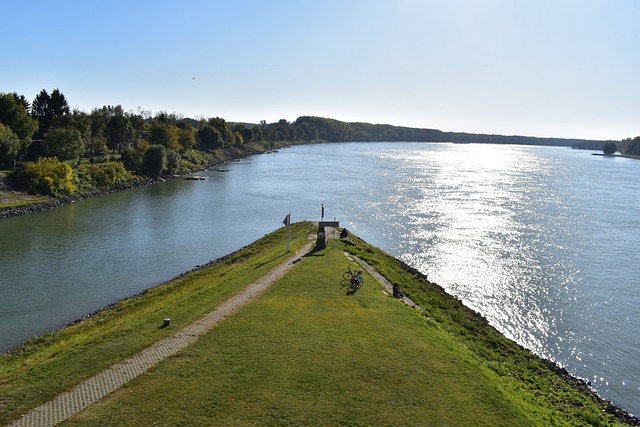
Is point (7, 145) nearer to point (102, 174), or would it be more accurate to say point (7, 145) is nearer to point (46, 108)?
point (102, 174)

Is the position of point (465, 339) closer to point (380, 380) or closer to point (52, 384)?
point (380, 380)

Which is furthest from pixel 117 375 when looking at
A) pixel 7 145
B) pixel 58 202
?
pixel 7 145

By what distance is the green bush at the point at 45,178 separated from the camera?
2325 inches

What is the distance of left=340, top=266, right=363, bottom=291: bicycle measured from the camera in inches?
894

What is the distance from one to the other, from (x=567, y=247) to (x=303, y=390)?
40.5 metres

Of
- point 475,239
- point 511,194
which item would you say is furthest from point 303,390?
point 511,194

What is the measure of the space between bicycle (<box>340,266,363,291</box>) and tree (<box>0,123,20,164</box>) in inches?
2266

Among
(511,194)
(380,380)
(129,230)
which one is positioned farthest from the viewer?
(511,194)

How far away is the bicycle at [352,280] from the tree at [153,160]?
239 ft

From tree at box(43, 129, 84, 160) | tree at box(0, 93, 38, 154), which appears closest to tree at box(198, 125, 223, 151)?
tree at box(43, 129, 84, 160)

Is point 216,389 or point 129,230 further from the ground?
point 216,389

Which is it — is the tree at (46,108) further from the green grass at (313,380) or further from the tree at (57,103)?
the green grass at (313,380)

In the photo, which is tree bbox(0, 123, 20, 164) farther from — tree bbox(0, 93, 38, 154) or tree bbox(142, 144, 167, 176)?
tree bbox(142, 144, 167, 176)

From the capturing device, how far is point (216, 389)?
1264 centimetres
